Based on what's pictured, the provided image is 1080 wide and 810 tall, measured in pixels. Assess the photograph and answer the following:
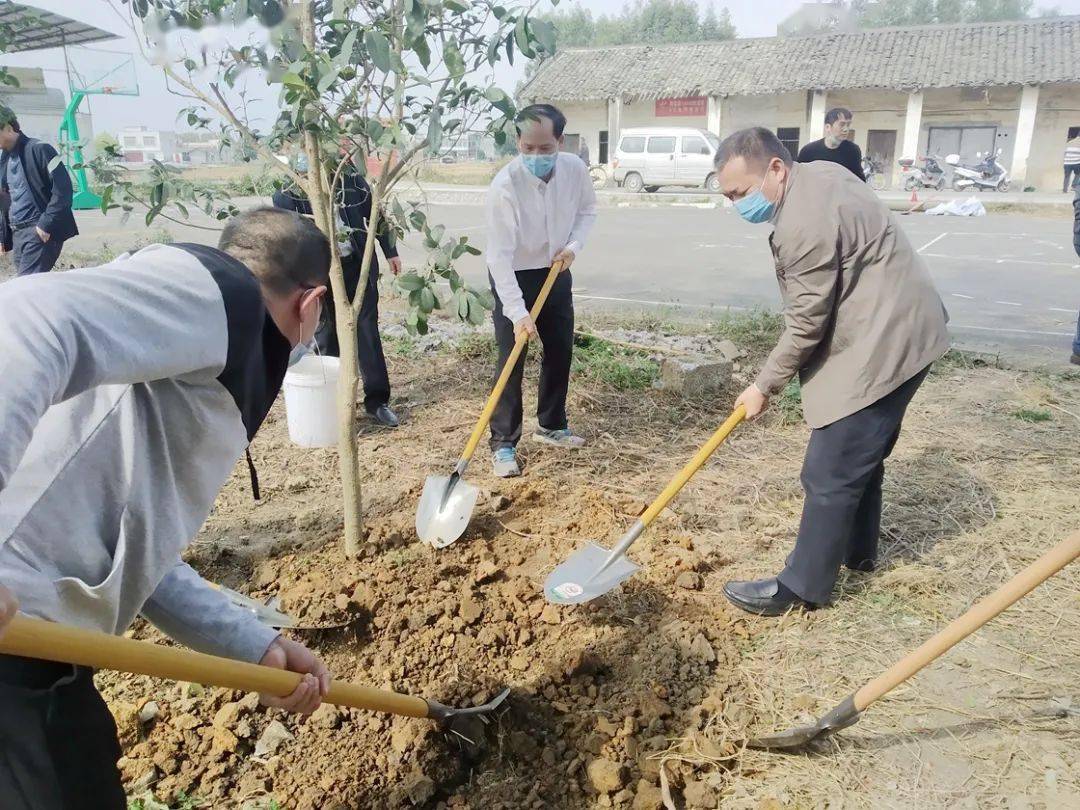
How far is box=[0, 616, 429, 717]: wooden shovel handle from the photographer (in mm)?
1044

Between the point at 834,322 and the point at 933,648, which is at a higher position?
the point at 834,322

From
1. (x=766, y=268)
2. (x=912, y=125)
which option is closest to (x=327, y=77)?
(x=766, y=268)

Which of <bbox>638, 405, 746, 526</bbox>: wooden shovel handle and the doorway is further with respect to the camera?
the doorway

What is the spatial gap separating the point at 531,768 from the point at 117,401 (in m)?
1.53

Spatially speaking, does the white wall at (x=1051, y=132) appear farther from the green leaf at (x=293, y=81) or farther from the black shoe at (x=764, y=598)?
the green leaf at (x=293, y=81)

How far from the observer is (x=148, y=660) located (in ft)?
4.00

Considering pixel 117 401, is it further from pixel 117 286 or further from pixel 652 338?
pixel 652 338

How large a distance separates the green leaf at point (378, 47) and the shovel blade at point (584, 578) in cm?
170

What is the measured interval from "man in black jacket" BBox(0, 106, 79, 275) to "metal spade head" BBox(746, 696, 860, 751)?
5855 millimetres

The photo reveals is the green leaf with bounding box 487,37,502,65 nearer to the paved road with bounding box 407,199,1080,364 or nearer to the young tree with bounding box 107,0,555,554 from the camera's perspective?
the young tree with bounding box 107,0,555,554

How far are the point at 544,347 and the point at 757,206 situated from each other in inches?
67.0

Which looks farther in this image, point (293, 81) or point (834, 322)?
point (834, 322)

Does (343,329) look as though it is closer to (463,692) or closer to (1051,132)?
(463,692)

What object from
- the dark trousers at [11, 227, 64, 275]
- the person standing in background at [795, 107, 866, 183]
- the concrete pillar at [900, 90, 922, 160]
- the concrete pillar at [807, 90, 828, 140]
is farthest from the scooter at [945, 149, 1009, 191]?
the dark trousers at [11, 227, 64, 275]
